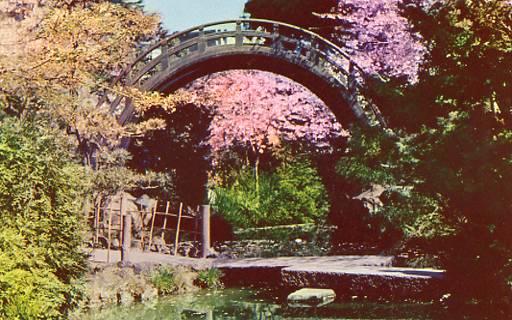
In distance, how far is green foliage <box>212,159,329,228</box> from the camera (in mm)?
22875

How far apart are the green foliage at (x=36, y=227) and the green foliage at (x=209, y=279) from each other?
22.9 feet

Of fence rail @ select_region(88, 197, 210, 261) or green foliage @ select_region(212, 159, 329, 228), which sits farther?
green foliage @ select_region(212, 159, 329, 228)

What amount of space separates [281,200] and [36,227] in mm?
17263

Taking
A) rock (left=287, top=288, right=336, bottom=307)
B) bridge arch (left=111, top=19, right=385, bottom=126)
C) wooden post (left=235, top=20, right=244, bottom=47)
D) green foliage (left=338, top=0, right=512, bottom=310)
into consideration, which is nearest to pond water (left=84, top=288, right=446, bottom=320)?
rock (left=287, top=288, right=336, bottom=307)

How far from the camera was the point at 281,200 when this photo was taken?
76.3 ft

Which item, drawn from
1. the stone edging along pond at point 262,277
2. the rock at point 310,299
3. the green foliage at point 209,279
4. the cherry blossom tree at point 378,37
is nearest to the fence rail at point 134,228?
the stone edging along pond at point 262,277

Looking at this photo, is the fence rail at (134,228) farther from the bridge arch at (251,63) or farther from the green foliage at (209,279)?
the bridge arch at (251,63)

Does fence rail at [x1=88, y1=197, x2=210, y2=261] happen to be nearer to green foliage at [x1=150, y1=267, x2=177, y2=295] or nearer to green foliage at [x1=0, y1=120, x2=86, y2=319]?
green foliage at [x1=150, y1=267, x2=177, y2=295]

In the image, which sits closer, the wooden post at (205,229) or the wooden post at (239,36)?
the wooden post at (205,229)

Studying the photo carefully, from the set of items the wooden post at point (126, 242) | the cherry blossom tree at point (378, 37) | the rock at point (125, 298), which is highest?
the cherry blossom tree at point (378, 37)

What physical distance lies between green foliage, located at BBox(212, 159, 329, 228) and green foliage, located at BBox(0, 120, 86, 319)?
15751 millimetres

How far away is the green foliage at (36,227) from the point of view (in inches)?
228

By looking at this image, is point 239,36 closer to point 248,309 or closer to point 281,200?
point 281,200

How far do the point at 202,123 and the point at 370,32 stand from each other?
7.19m
